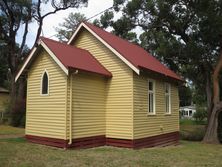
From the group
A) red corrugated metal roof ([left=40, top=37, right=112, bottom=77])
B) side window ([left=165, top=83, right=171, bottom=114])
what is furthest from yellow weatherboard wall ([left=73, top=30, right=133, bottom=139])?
side window ([left=165, top=83, right=171, bottom=114])

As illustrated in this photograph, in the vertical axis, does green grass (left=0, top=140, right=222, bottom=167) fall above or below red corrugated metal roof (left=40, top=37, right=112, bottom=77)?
below

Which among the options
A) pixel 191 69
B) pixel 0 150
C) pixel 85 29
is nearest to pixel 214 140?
pixel 191 69

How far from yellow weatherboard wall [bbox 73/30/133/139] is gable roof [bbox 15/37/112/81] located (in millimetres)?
416

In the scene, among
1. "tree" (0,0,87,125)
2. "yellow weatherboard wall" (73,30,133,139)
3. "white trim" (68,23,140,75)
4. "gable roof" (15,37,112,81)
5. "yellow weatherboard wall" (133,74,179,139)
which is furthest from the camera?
"tree" (0,0,87,125)

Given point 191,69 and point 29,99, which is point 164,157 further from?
point 191,69

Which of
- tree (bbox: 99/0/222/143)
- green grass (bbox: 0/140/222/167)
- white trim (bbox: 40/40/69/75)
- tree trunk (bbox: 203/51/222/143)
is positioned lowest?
green grass (bbox: 0/140/222/167)

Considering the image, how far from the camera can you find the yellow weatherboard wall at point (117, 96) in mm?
15570

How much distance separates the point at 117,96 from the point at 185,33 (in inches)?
467

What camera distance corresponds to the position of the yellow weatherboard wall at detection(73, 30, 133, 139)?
15.6 m

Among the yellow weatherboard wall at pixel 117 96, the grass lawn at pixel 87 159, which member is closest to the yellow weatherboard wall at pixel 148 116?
the yellow weatherboard wall at pixel 117 96

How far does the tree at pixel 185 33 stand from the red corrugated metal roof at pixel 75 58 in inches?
370

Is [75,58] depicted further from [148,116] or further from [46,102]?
[148,116]

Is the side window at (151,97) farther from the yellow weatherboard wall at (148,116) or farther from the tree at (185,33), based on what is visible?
the tree at (185,33)

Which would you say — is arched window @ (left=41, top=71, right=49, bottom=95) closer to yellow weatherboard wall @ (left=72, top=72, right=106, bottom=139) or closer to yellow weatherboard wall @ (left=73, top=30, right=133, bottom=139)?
yellow weatherboard wall @ (left=72, top=72, right=106, bottom=139)
